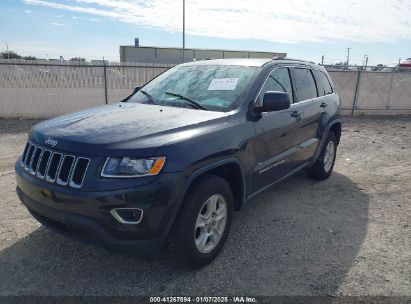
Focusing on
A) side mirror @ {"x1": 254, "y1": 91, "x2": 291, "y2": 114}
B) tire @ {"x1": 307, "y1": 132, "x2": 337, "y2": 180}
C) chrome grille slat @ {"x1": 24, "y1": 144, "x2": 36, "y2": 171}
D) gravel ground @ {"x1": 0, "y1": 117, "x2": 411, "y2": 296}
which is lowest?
gravel ground @ {"x1": 0, "y1": 117, "x2": 411, "y2": 296}

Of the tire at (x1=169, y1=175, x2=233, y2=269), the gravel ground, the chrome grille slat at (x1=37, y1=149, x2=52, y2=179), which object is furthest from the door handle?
the chrome grille slat at (x1=37, y1=149, x2=52, y2=179)

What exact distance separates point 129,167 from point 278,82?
2311 millimetres

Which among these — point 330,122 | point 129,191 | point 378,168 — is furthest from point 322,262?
point 378,168

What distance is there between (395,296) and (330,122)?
3.06 meters

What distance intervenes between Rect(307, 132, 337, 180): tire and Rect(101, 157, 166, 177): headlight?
3.52 metres

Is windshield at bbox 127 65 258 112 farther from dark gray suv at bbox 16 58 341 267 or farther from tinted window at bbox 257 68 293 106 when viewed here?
tinted window at bbox 257 68 293 106

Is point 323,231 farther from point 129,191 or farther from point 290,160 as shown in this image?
point 129,191

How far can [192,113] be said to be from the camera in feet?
11.4

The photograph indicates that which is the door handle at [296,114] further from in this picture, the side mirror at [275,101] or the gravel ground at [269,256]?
the gravel ground at [269,256]

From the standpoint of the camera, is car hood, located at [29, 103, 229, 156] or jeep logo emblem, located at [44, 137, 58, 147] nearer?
car hood, located at [29, 103, 229, 156]

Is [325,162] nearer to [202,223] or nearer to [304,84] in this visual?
[304,84]

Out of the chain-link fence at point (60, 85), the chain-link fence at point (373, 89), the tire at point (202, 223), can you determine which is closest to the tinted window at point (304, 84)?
the tire at point (202, 223)

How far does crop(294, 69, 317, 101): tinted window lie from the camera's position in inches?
188

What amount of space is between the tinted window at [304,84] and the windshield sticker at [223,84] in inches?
47.9
